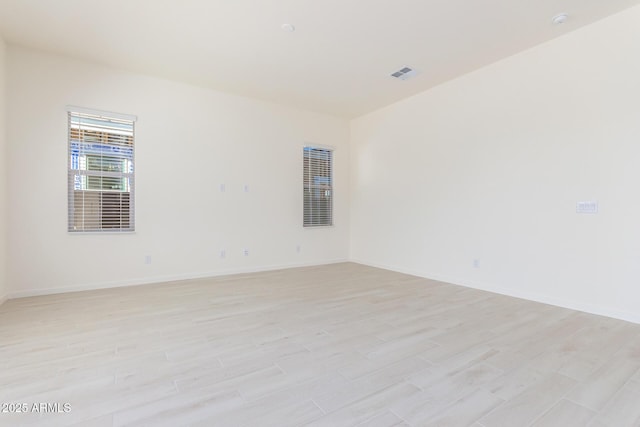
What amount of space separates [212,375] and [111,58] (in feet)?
13.8

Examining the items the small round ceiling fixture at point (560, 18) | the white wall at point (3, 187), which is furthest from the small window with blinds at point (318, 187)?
the white wall at point (3, 187)

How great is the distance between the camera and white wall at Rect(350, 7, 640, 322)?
311 centimetres

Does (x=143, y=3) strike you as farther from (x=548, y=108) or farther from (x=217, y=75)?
(x=548, y=108)

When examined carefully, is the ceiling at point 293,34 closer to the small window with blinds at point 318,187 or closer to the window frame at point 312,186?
the window frame at point 312,186

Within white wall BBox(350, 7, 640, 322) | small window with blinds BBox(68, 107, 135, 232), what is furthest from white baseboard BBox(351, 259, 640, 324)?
small window with blinds BBox(68, 107, 135, 232)

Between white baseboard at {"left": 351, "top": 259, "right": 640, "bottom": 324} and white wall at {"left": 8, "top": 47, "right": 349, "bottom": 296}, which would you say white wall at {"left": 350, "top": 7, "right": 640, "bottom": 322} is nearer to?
white baseboard at {"left": 351, "top": 259, "right": 640, "bottom": 324}

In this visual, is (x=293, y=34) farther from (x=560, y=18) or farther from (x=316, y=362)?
(x=316, y=362)

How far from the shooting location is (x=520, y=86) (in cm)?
386

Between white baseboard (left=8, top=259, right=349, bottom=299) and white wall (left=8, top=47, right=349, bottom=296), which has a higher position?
white wall (left=8, top=47, right=349, bottom=296)

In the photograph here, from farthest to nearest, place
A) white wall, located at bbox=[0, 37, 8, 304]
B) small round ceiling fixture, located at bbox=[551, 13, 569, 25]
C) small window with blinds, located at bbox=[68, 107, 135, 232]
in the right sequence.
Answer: small window with blinds, located at bbox=[68, 107, 135, 232] → white wall, located at bbox=[0, 37, 8, 304] → small round ceiling fixture, located at bbox=[551, 13, 569, 25]

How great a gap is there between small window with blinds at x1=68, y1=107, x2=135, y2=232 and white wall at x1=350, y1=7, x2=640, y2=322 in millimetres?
4351

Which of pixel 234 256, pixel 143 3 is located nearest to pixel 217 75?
pixel 143 3

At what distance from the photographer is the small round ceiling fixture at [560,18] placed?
10.2 ft

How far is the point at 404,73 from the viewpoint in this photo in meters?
4.42
